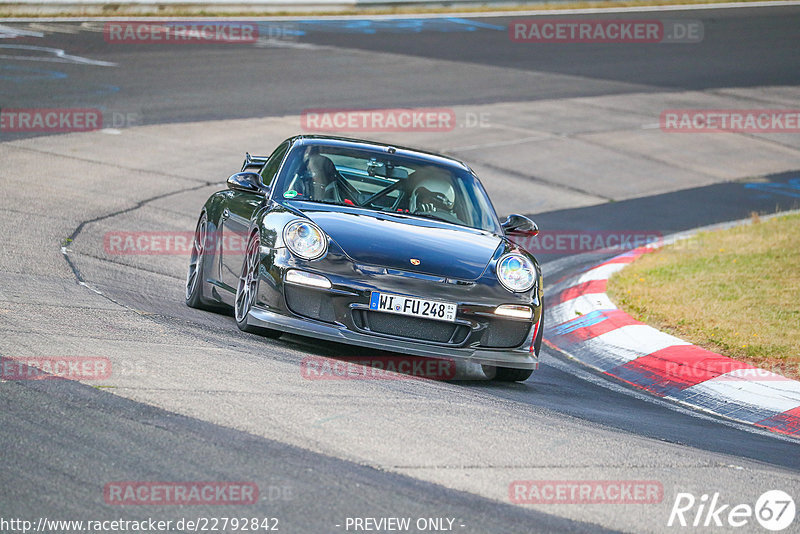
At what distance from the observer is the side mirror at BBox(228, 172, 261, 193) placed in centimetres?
764

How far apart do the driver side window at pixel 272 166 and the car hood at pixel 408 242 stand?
988 millimetres

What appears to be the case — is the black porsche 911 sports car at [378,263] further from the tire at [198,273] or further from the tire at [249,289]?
the tire at [198,273]

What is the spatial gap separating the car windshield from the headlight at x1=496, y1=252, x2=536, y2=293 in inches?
31.4

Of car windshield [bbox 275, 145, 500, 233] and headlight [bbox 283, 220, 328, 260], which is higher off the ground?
car windshield [bbox 275, 145, 500, 233]

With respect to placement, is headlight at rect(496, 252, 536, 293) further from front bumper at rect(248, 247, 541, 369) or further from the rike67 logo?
the rike67 logo

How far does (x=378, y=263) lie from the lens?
652cm

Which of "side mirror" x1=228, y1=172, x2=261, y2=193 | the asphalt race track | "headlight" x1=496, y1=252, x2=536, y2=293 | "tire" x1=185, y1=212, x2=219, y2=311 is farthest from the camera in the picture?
"tire" x1=185, y1=212, x2=219, y2=311

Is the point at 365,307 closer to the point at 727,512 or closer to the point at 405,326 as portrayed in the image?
the point at 405,326

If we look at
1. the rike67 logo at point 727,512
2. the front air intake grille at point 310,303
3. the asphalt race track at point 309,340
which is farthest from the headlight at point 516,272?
the rike67 logo at point 727,512

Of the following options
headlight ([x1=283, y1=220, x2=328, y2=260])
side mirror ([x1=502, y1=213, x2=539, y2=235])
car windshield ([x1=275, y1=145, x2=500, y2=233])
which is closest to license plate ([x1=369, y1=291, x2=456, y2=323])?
headlight ([x1=283, y1=220, x2=328, y2=260])

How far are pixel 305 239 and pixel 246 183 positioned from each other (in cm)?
121

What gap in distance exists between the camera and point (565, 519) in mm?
4066

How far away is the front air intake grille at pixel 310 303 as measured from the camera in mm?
6465

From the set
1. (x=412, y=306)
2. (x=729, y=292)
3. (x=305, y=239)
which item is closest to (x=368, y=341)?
(x=412, y=306)
